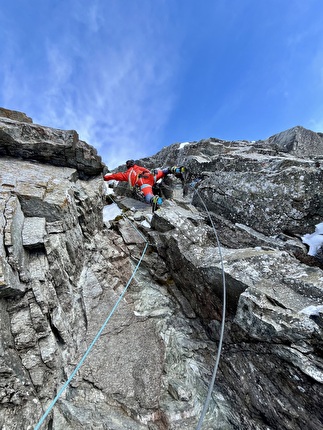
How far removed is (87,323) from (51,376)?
6.12ft

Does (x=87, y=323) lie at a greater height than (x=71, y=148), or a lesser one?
lesser

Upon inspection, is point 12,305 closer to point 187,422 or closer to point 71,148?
point 187,422

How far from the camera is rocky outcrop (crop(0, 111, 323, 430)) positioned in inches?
199

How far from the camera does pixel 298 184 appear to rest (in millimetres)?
8938

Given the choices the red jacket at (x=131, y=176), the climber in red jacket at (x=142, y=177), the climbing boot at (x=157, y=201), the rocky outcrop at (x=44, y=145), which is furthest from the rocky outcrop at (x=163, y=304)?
the red jacket at (x=131, y=176)

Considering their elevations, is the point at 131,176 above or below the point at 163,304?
above

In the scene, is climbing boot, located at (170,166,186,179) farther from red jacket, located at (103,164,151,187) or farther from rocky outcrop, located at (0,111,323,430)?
rocky outcrop, located at (0,111,323,430)

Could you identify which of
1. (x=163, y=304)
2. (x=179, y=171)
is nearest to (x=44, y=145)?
(x=179, y=171)

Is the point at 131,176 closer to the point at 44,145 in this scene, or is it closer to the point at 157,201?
the point at 157,201

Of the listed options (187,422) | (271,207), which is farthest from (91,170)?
(187,422)

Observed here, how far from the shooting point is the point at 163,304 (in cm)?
847

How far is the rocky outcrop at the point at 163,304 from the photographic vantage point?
16.5 feet

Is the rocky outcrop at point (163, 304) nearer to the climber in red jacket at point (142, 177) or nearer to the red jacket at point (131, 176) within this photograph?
the climber in red jacket at point (142, 177)

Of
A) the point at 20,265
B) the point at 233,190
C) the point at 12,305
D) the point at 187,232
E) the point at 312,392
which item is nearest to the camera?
the point at 312,392
